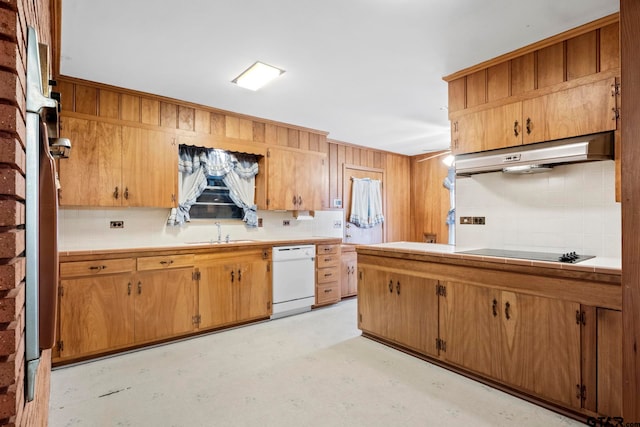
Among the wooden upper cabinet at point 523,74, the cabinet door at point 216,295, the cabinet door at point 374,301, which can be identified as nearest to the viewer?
the wooden upper cabinet at point 523,74

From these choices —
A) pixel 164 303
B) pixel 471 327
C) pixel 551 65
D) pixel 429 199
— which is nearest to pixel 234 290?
pixel 164 303

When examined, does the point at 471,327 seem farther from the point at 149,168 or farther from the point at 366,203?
the point at 366,203

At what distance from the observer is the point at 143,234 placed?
3.67m

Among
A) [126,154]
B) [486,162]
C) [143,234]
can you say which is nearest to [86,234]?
[143,234]

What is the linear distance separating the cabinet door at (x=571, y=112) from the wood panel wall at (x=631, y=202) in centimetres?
169

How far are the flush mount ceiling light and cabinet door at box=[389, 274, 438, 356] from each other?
2.15 metres

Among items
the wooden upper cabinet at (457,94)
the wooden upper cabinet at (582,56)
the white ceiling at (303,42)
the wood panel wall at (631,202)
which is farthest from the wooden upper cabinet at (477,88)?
the wood panel wall at (631,202)

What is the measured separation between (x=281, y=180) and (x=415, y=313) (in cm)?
244

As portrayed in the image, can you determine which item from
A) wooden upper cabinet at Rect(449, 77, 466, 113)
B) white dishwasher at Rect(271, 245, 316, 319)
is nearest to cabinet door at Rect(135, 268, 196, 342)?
white dishwasher at Rect(271, 245, 316, 319)

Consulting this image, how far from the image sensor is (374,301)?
331 cm

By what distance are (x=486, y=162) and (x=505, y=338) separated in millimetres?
1395

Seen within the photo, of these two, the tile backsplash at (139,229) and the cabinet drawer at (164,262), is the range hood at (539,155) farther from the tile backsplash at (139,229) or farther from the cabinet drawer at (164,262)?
the cabinet drawer at (164,262)

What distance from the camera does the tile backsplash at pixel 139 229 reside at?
3.29 m

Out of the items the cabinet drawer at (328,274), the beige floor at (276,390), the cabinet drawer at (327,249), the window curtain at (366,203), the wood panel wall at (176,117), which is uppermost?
the wood panel wall at (176,117)
